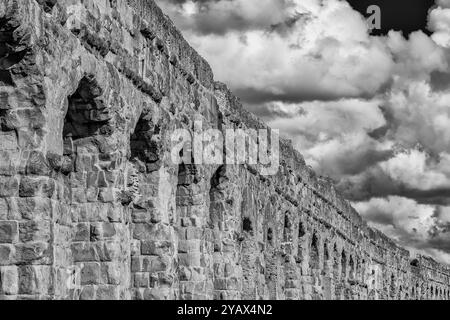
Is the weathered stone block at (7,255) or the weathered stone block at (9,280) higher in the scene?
the weathered stone block at (7,255)

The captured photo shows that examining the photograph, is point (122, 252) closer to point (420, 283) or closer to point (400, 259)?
point (400, 259)

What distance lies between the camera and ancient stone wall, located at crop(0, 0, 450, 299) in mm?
8586

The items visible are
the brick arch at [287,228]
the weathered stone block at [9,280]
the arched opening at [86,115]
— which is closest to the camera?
the weathered stone block at [9,280]

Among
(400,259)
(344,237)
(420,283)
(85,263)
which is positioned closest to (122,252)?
(85,263)

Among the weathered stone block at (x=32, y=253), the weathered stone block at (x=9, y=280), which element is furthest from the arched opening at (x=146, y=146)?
the weathered stone block at (x=9, y=280)

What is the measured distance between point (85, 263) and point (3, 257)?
2343mm

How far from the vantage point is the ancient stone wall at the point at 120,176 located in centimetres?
859

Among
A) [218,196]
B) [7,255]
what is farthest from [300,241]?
[7,255]

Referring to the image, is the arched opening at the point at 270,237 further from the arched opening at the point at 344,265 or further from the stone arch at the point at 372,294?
the stone arch at the point at 372,294

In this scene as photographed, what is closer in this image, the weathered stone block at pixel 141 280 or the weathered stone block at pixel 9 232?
the weathered stone block at pixel 9 232

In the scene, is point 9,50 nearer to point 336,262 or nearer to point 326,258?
point 326,258

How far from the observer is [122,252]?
1095 centimetres

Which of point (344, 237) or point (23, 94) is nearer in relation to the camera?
point (23, 94)

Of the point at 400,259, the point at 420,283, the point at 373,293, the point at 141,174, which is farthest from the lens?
the point at 420,283
